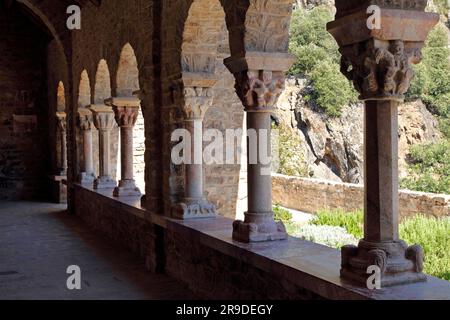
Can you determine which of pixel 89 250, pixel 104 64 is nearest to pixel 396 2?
pixel 89 250

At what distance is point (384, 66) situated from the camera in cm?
260

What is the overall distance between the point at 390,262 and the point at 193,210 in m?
2.58

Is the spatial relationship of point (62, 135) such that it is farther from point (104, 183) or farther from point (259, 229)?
point (259, 229)

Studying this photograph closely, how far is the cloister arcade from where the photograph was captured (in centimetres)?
265

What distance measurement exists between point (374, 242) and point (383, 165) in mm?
376

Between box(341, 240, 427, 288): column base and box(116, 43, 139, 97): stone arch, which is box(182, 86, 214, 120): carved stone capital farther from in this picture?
box(341, 240, 427, 288): column base

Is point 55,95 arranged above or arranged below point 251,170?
above

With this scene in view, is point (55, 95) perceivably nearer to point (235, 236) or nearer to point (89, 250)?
point (89, 250)

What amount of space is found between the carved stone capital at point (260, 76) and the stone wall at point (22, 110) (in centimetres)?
1018

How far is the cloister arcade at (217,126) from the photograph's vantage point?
8.71 ft

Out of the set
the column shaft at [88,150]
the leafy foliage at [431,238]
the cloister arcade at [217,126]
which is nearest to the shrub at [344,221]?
the leafy foliage at [431,238]

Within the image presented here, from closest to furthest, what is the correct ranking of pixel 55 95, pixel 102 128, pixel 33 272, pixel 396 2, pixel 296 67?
pixel 396 2 → pixel 33 272 → pixel 102 128 → pixel 55 95 → pixel 296 67

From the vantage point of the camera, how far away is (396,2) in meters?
2.60

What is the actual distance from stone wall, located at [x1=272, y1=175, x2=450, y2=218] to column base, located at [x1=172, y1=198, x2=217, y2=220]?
17.2 feet
